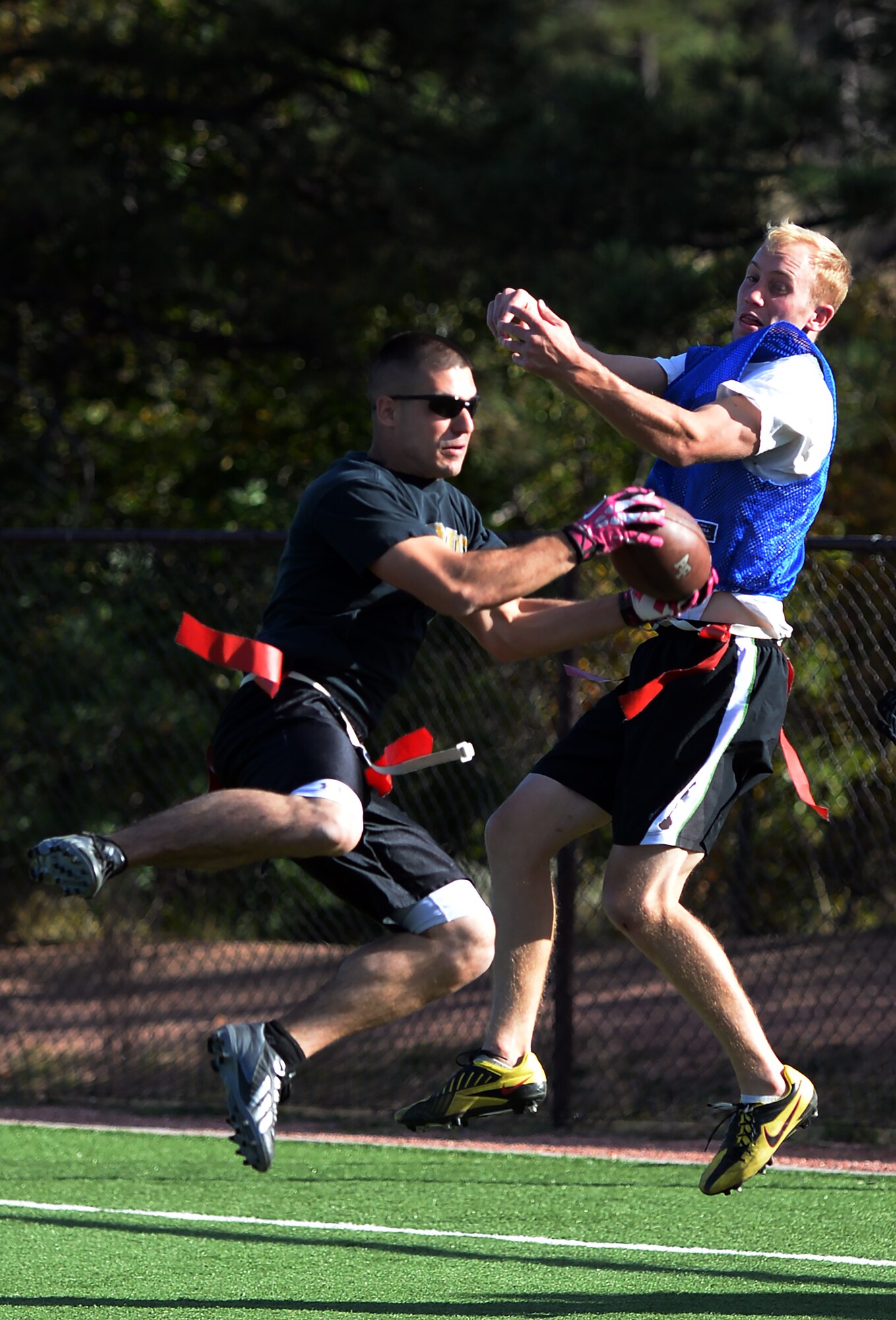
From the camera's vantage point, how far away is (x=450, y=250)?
35.8 ft

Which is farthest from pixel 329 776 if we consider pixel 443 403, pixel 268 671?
pixel 443 403

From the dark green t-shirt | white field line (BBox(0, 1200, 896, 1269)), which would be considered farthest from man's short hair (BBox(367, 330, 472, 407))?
white field line (BBox(0, 1200, 896, 1269))

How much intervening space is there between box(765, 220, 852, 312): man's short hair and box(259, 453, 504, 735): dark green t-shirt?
1.15 m

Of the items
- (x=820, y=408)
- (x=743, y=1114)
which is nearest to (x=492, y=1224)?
(x=743, y=1114)

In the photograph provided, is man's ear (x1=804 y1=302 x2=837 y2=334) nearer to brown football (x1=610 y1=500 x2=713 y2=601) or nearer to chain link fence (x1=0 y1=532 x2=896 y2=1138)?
brown football (x1=610 y1=500 x2=713 y2=601)

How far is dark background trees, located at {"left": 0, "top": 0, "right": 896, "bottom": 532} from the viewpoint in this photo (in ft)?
32.8

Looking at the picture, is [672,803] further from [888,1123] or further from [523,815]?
[888,1123]

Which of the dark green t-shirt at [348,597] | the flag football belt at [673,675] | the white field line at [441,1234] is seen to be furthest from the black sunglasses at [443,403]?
the white field line at [441,1234]

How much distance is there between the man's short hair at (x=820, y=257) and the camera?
457 cm

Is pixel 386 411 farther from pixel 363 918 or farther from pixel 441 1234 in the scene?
pixel 363 918

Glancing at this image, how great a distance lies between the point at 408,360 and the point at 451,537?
19.3 inches

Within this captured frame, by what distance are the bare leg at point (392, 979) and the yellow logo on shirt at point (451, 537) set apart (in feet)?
3.23

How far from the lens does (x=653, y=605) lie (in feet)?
14.2

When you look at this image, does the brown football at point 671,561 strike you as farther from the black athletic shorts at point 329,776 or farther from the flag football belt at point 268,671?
the black athletic shorts at point 329,776
